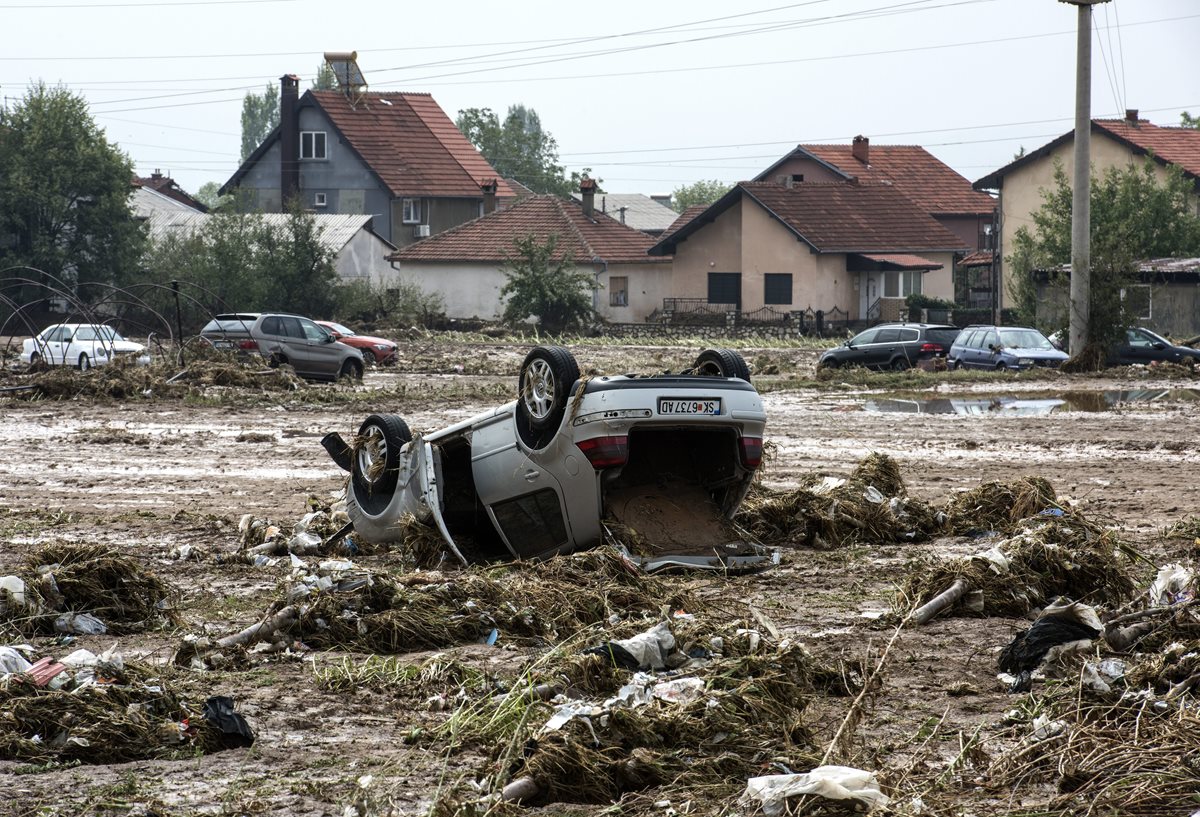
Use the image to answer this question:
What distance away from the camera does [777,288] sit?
208 ft

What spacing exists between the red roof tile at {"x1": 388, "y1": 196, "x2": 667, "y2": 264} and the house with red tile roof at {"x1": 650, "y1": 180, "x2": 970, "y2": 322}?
7.48 ft

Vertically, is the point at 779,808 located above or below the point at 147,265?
below

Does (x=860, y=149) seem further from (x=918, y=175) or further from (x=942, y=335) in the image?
(x=942, y=335)

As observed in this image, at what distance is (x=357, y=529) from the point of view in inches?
448

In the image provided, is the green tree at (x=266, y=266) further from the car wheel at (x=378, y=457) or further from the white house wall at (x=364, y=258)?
the car wheel at (x=378, y=457)

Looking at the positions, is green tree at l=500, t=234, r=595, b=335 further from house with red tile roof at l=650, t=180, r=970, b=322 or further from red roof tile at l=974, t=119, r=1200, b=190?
red roof tile at l=974, t=119, r=1200, b=190

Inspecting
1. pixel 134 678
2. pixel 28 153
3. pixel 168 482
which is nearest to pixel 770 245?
pixel 28 153

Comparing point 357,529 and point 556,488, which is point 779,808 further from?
point 357,529

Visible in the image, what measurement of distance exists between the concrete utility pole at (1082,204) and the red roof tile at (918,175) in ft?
141

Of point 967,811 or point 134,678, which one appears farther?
point 134,678

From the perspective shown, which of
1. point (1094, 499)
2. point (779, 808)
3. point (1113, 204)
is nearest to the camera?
point (779, 808)

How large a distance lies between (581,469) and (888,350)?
28602 millimetres

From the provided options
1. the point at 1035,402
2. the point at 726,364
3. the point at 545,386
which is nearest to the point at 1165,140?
the point at 1035,402

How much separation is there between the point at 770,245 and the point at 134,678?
57957 mm
